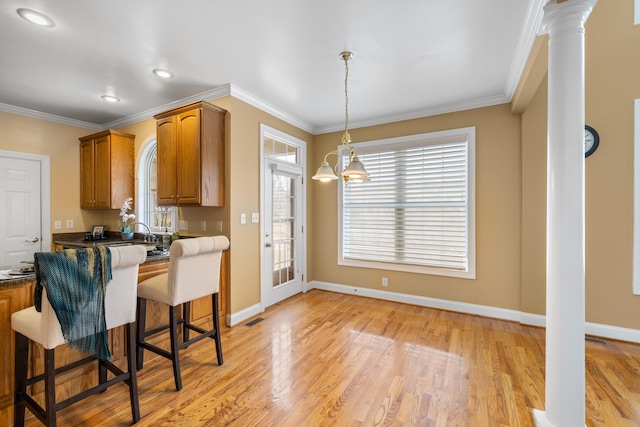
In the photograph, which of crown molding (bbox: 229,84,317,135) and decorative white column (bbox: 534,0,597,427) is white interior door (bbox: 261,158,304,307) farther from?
decorative white column (bbox: 534,0,597,427)

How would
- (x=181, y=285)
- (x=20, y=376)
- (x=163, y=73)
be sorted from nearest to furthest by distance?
(x=20, y=376) < (x=181, y=285) < (x=163, y=73)

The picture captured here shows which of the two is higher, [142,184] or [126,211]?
[142,184]

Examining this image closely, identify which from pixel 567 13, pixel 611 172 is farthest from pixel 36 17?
pixel 611 172

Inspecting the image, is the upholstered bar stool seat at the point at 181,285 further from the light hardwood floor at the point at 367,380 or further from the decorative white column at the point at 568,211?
the decorative white column at the point at 568,211

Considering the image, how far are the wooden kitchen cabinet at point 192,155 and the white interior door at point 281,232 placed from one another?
0.71 meters

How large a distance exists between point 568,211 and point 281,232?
127 inches

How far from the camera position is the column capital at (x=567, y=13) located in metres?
1.55

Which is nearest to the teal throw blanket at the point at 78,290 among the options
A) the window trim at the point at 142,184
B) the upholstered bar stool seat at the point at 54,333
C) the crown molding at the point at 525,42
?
the upholstered bar stool seat at the point at 54,333

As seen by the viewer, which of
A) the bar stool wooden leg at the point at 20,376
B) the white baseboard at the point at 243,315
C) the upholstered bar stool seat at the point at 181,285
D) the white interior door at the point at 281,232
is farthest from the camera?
the white interior door at the point at 281,232

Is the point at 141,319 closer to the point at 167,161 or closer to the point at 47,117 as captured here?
the point at 167,161

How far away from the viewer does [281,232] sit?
4.13 meters

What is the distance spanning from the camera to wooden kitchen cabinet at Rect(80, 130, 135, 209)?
13.2ft

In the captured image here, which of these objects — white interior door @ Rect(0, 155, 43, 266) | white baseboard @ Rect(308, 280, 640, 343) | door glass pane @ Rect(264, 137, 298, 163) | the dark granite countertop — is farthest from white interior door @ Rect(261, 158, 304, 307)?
white interior door @ Rect(0, 155, 43, 266)

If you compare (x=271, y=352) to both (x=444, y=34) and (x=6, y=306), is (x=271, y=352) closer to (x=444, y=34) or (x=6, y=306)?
(x=6, y=306)
